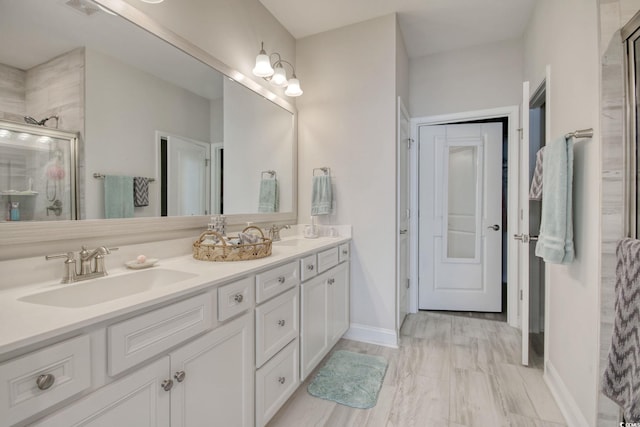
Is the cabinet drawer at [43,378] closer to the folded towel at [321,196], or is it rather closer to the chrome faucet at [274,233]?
the chrome faucet at [274,233]

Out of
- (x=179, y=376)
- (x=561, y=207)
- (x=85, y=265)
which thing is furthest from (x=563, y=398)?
(x=85, y=265)

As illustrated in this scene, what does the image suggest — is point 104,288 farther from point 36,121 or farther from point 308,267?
point 308,267

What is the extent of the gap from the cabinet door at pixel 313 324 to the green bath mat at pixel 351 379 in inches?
5.6

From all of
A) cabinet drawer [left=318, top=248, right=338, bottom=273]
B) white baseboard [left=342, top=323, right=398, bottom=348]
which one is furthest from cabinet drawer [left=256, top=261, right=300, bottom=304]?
white baseboard [left=342, top=323, right=398, bottom=348]

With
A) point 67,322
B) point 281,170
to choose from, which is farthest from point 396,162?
point 67,322

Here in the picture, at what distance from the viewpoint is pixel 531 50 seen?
2.43 meters

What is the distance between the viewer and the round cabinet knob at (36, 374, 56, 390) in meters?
0.66

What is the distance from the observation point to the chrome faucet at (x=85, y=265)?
3.61 feet

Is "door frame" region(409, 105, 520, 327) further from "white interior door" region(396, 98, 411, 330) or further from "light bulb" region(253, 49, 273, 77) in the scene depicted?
"light bulb" region(253, 49, 273, 77)

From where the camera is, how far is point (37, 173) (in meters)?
1.08

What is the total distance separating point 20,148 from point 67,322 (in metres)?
0.73

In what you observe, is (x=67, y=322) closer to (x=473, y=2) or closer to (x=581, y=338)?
(x=581, y=338)

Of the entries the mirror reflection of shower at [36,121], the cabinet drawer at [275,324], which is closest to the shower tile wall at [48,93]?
the mirror reflection of shower at [36,121]

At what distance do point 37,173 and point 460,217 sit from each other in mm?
3331
